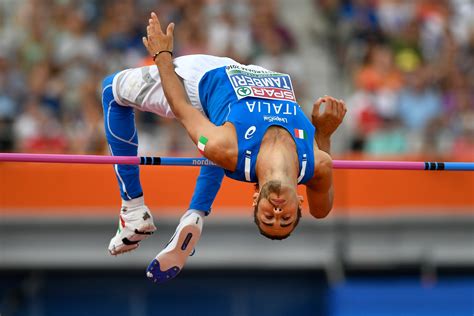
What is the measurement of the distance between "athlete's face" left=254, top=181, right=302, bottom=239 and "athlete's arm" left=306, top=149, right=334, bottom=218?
376mm

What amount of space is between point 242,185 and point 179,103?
19.2ft

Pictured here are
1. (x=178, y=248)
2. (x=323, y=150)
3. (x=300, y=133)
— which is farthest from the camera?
(x=178, y=248)

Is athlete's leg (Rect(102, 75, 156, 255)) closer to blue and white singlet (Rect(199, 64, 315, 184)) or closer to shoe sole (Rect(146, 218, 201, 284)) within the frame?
shoe sole (Rect(146, 218, 201, 284))

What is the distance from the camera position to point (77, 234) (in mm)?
14203

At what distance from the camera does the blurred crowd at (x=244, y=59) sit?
13.7 m

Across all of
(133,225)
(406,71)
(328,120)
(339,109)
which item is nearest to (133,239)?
(133,225)

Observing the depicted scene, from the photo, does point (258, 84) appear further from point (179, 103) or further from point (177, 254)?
point (177, 254)

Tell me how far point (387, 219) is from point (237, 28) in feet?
11.1

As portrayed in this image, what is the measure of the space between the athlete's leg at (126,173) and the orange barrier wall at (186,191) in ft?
14.6

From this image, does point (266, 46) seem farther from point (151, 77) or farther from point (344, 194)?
point (151, 77)

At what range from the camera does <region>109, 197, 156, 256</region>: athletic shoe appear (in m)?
9.20

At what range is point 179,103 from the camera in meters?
8.13

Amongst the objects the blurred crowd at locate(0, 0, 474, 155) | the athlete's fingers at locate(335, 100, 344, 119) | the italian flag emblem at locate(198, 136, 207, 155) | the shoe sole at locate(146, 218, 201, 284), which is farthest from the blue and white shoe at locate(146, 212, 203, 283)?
the blurred crowd at locate(0, 0, 474, 155)

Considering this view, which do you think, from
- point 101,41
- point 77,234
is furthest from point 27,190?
point 101,41
